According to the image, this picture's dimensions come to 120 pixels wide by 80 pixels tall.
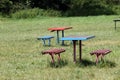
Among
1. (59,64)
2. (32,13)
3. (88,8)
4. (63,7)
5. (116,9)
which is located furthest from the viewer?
(63,7)

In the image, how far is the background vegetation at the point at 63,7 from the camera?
4025 cm

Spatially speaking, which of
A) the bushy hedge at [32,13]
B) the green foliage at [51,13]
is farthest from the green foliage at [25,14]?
the green foliage at [51,13]

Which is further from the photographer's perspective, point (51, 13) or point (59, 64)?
point (51, 13)

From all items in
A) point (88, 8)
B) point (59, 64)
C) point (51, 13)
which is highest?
point (59, 64)

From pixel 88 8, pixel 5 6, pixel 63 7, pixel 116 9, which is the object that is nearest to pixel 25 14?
pixel 5 6

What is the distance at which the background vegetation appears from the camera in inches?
1585

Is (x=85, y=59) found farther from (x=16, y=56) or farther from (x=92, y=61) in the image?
(x=16, y=56)

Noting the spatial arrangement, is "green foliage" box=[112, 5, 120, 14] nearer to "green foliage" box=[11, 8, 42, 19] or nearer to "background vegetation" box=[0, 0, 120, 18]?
"background vegetation" box=[0, 0, 120, 18]

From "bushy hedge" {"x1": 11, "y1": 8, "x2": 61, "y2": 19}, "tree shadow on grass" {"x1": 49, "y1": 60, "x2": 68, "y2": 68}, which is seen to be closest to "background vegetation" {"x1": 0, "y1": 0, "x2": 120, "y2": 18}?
"bushy hedge" {"x1": 11, "y1": 8, "x2": 61, "y2": 19}

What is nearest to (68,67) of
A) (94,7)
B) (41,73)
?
(41,73)

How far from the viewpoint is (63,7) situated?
43594 millimetres

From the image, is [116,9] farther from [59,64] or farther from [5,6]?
[59,64]

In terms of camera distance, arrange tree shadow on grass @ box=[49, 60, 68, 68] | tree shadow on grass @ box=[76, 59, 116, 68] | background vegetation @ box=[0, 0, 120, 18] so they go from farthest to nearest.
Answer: background vegetation @ box=[0, 0, 120, 18]
tree shadow on grass @ box=[49, 60, 68, 68]
tree shadow on grass @ box=[76, 59, 116, 68]

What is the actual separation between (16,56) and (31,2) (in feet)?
105
